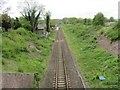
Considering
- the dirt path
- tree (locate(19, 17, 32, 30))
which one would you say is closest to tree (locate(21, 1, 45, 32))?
tree (locate(19, 17, 32, 30))

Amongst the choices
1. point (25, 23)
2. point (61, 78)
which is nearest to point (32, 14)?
point (25, 23)

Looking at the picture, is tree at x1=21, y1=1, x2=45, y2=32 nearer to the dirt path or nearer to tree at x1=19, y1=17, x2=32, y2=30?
tree at x1=19, y1=17, x2=32, y2=30

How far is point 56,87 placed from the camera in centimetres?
2089

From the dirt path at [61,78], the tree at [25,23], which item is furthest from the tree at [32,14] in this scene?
the dirt path at [61,78]

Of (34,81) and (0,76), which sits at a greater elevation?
(0,76)

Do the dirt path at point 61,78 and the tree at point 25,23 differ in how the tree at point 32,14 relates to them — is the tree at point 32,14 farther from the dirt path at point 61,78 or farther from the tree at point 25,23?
the dirt path at point 61,78

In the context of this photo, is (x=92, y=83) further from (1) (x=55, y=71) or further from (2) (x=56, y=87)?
(1) (x=55, y=71)

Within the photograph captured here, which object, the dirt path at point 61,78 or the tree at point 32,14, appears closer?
the dirt path at point 61,78

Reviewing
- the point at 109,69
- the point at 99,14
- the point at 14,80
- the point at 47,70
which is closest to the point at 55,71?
the point at 47,70

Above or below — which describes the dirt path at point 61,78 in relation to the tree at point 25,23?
below

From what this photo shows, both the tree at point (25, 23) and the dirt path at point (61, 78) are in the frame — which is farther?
the tree at point (25, 23)

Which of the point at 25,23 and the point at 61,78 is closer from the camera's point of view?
the point at 61,78

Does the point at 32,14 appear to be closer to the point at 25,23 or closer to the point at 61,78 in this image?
the point at 25,23

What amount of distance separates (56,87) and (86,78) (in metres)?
4.57
